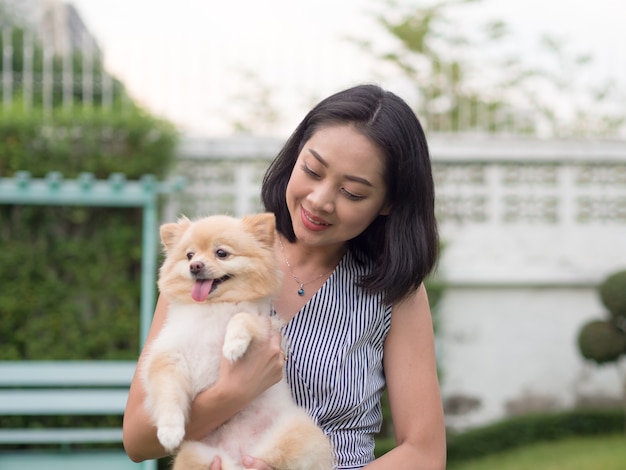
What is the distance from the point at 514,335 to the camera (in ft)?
22.8

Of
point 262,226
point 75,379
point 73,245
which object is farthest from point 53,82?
point 262,226

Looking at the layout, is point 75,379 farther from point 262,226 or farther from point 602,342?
point 602,342

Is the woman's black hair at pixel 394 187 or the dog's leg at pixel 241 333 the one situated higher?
the woman's black hair at pixel 394 187

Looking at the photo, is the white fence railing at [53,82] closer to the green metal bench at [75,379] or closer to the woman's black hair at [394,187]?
the green metal bench at [75,379]

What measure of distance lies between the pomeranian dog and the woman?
0.24ft

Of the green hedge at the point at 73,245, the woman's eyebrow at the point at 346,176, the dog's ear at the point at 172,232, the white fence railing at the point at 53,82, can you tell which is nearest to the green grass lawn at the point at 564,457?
the green hedge at the point at 73,245

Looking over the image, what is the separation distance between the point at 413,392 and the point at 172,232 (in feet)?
2.87

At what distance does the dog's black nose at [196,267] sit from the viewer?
2.08 meters

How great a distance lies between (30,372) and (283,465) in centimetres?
407

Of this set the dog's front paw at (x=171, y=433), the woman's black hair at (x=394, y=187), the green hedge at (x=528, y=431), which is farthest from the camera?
the green hedge at (x=528, y=431)

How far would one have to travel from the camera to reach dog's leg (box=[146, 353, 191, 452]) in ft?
6.20

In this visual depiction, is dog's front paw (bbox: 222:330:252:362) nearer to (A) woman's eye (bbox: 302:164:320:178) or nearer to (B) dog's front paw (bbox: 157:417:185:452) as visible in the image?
(B) dog's front paw (bbox: 157:417:185:452)

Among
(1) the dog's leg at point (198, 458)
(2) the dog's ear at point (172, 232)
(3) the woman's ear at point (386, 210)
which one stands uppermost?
(3) the woman's ear at point (386, 210)

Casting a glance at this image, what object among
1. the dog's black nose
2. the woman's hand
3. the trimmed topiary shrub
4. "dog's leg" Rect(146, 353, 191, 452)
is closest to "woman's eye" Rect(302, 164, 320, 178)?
the dog's black nose
